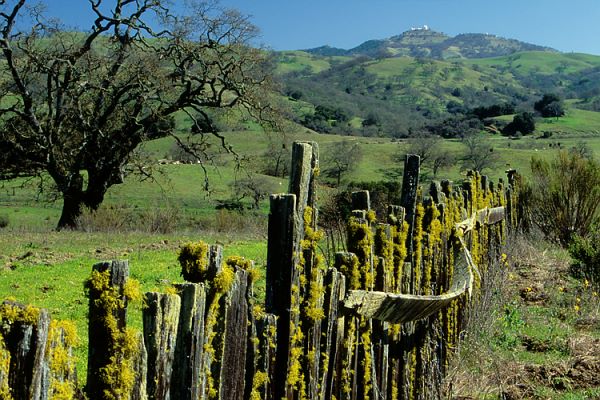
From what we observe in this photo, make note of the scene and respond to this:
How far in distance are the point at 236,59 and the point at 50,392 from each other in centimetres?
2174

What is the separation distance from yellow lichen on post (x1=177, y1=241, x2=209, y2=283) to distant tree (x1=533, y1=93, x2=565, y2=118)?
10694 cm

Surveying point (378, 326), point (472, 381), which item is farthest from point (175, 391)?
point (472, 381)

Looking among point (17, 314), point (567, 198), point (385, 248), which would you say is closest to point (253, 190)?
point (567, 198)

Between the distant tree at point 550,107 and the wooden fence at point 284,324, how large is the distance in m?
104

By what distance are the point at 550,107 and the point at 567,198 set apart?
9590 centimetres

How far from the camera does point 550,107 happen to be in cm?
10175

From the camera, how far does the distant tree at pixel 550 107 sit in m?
101

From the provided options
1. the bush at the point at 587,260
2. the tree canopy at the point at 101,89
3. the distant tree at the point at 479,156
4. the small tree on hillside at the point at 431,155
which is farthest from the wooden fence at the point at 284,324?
the distant tree at the point at 479,156

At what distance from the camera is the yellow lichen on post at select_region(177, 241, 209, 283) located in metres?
2.23

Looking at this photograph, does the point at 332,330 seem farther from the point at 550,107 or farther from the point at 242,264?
the point at 550,107

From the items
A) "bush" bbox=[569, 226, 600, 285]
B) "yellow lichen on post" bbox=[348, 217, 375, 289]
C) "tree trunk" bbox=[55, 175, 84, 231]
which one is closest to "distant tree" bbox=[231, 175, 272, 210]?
"tree trunk" bbox=[55, 175, 84, 231]

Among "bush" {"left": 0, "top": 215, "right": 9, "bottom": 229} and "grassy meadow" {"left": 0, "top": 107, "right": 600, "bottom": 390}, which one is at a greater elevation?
"grassy meadow" {"left": 0, "top": 107, "right": 600, "bottom": 390}

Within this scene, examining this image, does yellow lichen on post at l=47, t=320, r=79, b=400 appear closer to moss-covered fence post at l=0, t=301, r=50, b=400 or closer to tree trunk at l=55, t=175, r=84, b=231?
moss-covered fence post at l=0, t=301, r=50, b=400

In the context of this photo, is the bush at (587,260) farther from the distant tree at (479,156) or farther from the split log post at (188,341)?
the distant tree at (479,156)
